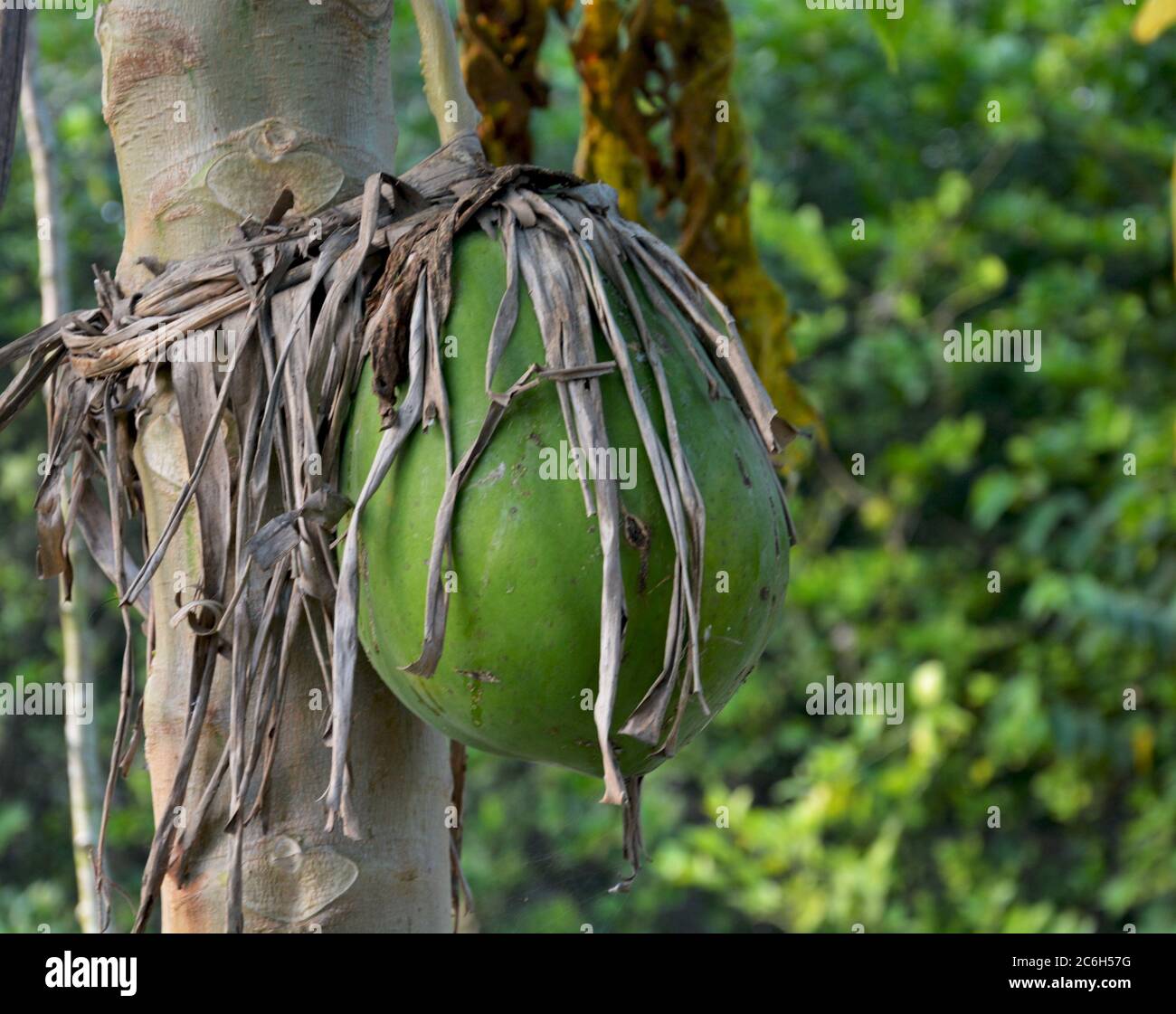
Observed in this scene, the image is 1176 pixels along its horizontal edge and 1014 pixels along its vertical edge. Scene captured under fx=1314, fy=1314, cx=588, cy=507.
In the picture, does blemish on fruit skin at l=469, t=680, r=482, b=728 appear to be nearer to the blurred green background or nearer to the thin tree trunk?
the thin tree trunk

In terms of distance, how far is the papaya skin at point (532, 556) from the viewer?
2.40 ft

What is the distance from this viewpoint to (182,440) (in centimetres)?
84

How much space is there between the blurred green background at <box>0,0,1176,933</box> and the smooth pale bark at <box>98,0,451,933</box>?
7.13 ft

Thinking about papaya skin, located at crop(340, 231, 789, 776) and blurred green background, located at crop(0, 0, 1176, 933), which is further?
blurred green background, located at crop(0, 0, 1176, 933)

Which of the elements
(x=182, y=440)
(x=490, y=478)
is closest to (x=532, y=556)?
(x=490, y=478)

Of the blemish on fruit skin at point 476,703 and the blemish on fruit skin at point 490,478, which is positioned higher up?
the blemish on fruit skin at point 490,478

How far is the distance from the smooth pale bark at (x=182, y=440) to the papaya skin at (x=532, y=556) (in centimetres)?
9

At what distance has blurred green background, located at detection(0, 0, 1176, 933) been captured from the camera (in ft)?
9.97

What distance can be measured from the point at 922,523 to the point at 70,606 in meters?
3.23

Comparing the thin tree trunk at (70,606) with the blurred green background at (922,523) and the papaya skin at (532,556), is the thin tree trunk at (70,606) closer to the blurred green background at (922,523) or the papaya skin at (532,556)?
the papaya skin at (532,556)

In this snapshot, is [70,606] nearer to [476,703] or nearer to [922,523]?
[476,703]

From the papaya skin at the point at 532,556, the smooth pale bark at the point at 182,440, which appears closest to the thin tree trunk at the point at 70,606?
the smooth pale bark at the point at 182,440

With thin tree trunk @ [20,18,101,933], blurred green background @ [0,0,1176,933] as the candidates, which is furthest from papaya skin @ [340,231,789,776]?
blurred green background @ [0,0,1176,933]
